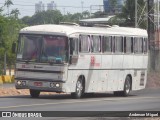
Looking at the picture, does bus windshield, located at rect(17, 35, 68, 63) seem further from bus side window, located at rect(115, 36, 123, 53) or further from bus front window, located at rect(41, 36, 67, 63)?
bus side window, located at rect(115, 36, 123, 53)

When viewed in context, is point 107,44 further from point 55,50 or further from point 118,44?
point 55,50

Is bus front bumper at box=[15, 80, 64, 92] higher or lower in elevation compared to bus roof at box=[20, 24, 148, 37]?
lower

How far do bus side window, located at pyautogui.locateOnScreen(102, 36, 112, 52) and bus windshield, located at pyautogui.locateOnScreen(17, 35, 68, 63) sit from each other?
3.40m

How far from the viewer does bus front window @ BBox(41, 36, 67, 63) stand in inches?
1021

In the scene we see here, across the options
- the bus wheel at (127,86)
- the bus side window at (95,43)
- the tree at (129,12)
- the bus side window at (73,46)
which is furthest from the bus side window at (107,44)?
the tree at (129,12)

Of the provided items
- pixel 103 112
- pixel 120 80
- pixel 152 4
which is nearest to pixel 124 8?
pixel 152 4

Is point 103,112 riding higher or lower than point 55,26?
lower

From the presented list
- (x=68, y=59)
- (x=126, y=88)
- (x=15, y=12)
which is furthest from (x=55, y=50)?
(x=15, y=12)

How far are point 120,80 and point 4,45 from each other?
1709 inches

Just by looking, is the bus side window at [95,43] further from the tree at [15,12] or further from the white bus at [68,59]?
the tree at [15,12]

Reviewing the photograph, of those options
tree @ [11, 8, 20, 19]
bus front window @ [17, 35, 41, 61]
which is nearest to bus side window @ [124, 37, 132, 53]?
bus front window @ [17, 35, 41, 61]

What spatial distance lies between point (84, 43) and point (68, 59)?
5.21 ft

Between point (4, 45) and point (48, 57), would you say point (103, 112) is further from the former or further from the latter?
point (4, 45)

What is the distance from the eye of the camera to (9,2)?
78125 mm
